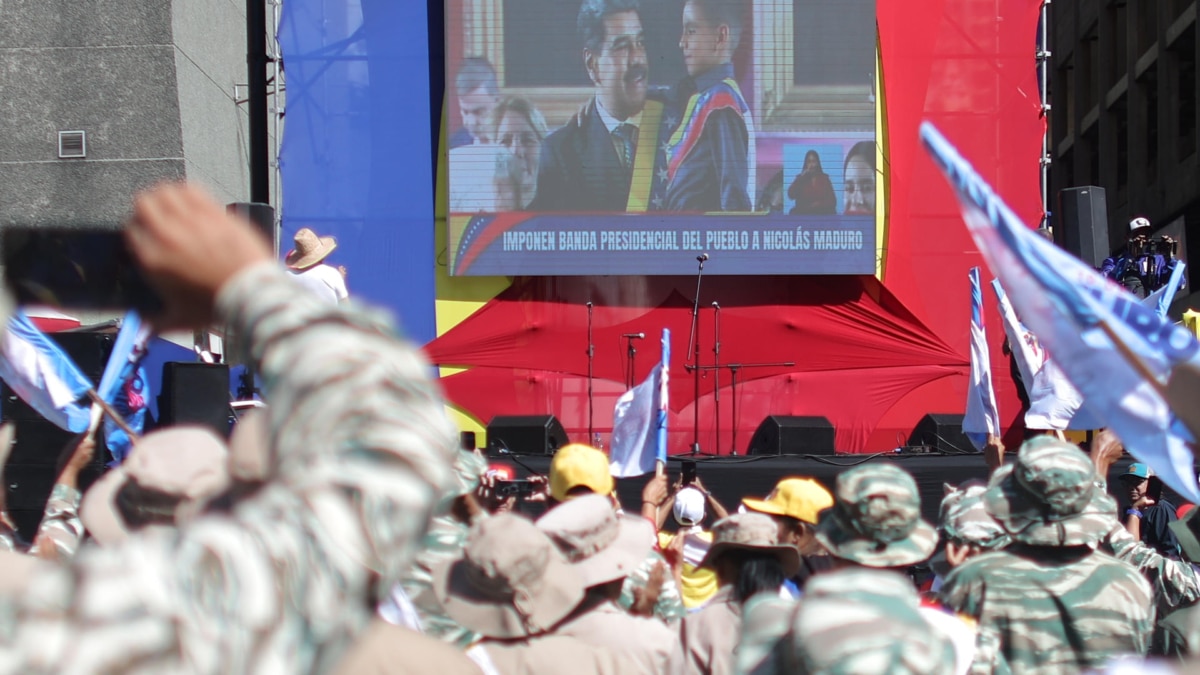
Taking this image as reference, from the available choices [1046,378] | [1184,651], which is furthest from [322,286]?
[1184,651]

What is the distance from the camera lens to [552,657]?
267 centimetres

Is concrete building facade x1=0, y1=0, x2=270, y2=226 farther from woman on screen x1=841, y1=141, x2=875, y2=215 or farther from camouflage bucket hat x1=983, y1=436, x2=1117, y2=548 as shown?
camouflage bucket hat x1=983, y1=436, x2=1117, y2=548

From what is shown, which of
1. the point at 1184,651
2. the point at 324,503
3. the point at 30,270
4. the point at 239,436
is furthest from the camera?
the point at 1184,651

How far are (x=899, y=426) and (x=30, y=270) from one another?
44.0ft

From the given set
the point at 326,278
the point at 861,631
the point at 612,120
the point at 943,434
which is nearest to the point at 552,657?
the point at 861,631

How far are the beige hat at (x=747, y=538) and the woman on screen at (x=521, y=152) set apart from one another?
10.1 metres

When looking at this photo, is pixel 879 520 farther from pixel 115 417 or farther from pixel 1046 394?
pixel 1046 394

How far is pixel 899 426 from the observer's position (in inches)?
548

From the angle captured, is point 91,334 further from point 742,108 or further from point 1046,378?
point 742,108

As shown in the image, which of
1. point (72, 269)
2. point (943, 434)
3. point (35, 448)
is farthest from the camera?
point (943, 434)

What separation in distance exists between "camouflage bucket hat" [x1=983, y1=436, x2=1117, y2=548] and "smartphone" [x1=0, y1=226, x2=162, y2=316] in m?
2.36

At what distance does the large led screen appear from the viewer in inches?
518

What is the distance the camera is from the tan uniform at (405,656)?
6.53 ft

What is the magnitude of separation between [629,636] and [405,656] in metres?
0.86
